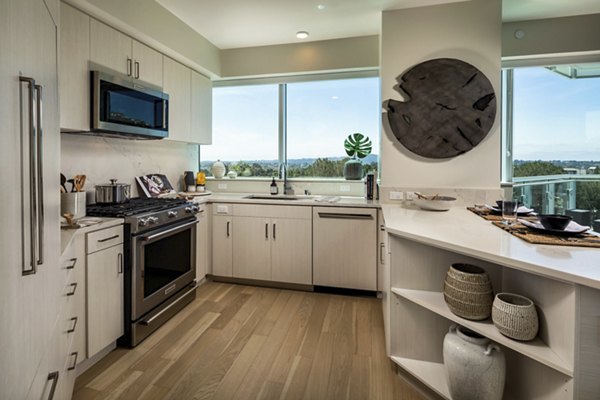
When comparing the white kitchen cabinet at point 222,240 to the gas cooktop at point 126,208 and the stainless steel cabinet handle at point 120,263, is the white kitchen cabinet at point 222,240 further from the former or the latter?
the stainless steel cabinet handle at point 120,263

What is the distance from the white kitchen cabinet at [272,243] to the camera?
328 centimetres

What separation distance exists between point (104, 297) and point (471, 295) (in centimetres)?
213

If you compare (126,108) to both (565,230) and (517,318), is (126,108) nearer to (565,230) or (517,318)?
(517,318)

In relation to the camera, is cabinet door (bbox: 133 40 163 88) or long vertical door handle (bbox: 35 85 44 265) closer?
long vertical door handle (bbox: 35 85 44 265)

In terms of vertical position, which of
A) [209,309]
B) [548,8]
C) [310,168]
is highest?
[548,8]

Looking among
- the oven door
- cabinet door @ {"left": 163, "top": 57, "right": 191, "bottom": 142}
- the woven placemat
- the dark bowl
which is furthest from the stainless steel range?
the dark bowl

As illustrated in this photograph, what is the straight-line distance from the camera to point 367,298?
3143mm

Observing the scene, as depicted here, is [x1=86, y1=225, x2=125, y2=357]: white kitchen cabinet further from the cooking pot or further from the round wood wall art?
the round wood wall art

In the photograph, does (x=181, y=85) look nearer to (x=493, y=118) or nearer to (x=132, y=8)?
(x=132, y=8)

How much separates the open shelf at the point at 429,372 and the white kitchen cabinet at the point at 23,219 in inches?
66.0

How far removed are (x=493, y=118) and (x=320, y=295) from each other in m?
2.24

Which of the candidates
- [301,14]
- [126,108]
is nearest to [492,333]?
[126,108]

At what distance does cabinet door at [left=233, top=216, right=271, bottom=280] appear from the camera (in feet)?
11.1

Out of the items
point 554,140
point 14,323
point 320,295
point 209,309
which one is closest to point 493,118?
point 554,140
